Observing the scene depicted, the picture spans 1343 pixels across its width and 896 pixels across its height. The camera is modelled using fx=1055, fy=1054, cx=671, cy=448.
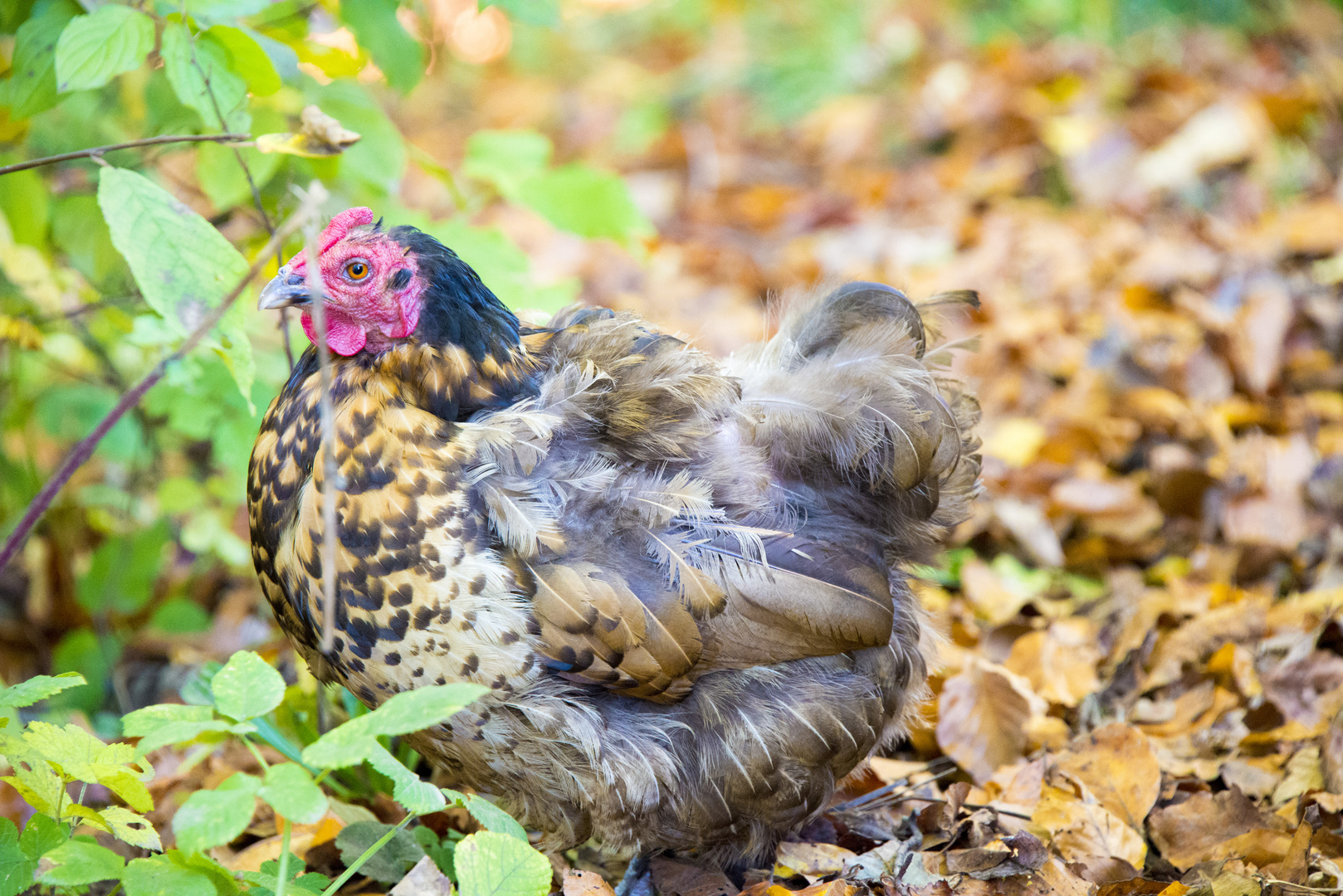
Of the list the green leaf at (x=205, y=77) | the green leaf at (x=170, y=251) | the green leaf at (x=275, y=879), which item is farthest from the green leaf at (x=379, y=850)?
the green leaf at (x=205, y=77)

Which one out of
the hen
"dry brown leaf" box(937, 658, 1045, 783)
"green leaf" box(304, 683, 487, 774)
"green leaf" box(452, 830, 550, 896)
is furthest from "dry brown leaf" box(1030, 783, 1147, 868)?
"green leaf" box(304, 683, 487, 774)

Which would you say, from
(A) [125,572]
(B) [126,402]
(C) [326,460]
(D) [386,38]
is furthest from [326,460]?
(A) [125,572]

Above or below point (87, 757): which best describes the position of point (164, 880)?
below

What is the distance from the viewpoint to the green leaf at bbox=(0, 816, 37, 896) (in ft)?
5.73

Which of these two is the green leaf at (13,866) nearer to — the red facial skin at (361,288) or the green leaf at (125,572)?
the red facial skin at (361,288)

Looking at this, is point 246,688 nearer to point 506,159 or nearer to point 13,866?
point 13,866

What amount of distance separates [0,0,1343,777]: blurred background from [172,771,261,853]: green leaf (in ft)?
2.38

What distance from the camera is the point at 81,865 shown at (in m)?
1.62

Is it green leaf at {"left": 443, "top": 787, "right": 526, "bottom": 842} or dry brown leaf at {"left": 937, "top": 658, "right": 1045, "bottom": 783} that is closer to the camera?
green leaf at {"left": 443, "top": 787, "right": 526, "bottom": 842}

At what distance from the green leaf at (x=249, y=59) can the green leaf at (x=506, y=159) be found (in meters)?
0.98

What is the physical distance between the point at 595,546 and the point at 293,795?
775 millimetres

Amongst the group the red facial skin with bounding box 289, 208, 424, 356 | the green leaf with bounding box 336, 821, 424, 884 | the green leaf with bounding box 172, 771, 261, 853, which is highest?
the red facial skin with bounding box 289, 208, 424, 356

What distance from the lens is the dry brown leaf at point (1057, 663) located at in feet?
9.20

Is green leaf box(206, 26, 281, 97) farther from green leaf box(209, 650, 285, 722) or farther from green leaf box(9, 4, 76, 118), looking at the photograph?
green leaf box(209, 650, 285, 722)
